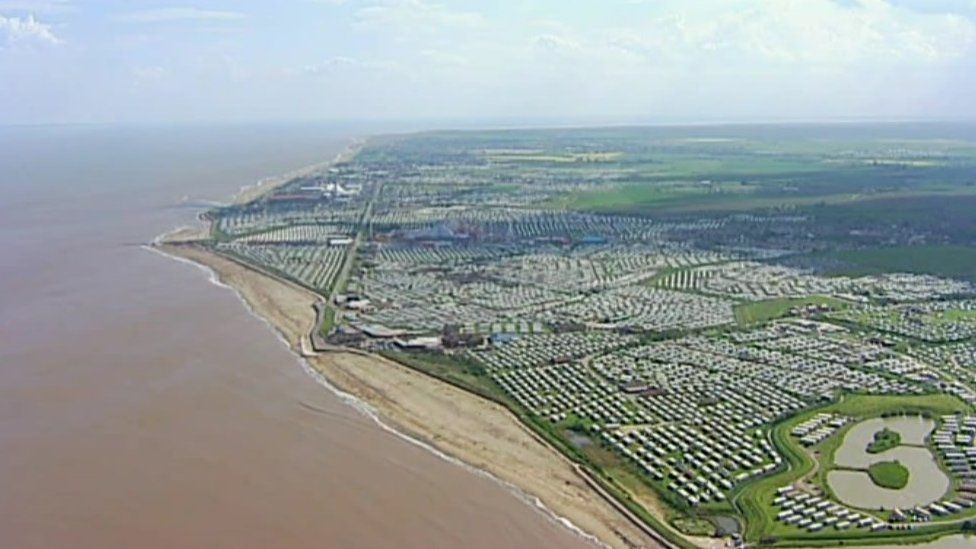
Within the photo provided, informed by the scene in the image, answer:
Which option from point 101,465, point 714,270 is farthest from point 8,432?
point 714,270

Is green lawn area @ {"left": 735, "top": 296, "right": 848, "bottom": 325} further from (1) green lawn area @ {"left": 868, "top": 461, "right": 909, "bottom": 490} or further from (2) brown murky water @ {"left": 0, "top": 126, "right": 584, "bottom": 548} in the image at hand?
(2) brown murky water @ {"left": 0, "top": 126, "right": 584, "bottom": 548}

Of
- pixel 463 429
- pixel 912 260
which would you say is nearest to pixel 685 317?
pixel 463 429

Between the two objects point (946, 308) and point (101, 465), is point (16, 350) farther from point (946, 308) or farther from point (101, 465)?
point (946, 308)

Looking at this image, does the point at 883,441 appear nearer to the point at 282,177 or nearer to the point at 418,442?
the point at 418,442

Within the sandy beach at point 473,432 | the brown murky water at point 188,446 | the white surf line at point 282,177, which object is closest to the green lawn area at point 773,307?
the sandy beach at point 473,432

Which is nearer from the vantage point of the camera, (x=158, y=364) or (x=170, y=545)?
(x=170, y=545)

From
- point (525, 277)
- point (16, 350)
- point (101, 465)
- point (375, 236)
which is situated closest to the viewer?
point (101, 465)

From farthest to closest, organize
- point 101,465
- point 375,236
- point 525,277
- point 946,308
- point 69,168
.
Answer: point 69,168 < point 375,236 < point 525,277 < point 946,308 < point 101,465
